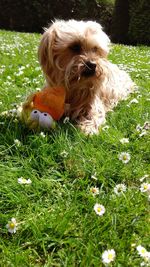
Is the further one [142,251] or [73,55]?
[73,55]

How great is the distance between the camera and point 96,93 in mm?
5332

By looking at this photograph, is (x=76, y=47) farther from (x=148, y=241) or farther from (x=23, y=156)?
(x=148, y=241)

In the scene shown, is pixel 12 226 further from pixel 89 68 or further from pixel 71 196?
pixel 89 68

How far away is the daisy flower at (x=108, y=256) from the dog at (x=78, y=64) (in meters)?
2.12

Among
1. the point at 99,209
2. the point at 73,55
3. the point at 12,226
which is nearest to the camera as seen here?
the point at 12,226

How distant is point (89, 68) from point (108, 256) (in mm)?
2631

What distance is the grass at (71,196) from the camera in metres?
2.87

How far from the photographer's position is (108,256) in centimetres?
268

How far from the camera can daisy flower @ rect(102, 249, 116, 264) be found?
104 inches

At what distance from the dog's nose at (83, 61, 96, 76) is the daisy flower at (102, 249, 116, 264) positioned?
2.56 meters

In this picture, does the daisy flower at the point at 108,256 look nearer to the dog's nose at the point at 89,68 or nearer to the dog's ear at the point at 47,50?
the dog's nose at the point at 89,68

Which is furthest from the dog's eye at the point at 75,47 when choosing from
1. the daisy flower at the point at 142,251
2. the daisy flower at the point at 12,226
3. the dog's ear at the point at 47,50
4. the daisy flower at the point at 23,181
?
the daisy flower at the point at 142,251

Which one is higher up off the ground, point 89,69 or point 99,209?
point 89,69

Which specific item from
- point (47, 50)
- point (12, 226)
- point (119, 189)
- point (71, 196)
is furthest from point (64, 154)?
point (47, 50)
